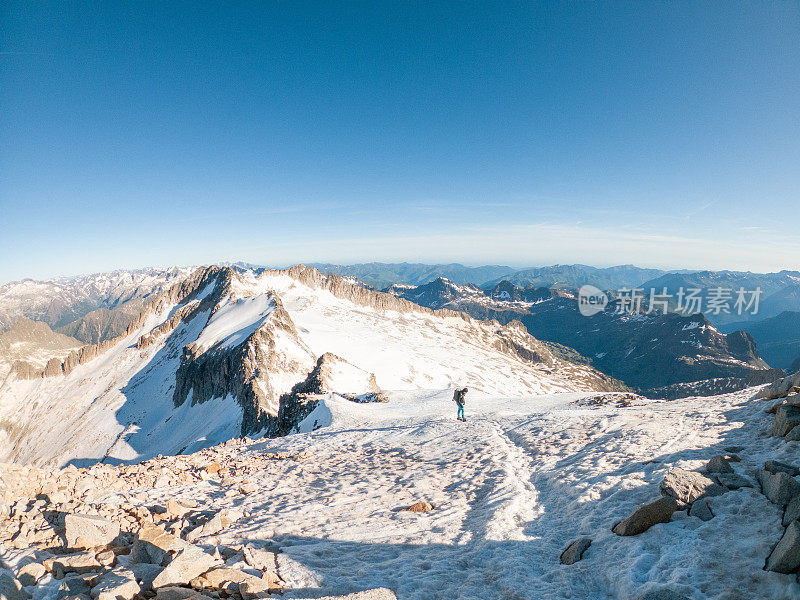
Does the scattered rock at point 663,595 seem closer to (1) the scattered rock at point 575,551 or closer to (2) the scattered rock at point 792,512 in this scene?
(1) the scattered rock at point 575,551

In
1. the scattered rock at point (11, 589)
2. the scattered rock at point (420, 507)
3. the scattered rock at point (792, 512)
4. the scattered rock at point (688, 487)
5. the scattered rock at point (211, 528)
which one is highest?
the scattered rock at point (792, 512)

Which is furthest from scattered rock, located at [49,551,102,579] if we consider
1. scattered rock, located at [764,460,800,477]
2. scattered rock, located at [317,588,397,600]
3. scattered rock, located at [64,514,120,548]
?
scattered rock, located at [764,460,800,477]

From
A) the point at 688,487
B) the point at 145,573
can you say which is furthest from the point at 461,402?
the point at 145,573

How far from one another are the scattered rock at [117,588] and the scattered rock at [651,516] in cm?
869

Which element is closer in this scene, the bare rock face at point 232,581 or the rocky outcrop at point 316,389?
the bare rock face at point 232,581

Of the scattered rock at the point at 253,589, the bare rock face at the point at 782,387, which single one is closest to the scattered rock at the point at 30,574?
the scattered rock at the point at 253,589

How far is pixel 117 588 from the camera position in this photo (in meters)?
5.19

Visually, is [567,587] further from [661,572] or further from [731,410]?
[731,410]

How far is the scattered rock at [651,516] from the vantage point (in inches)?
261

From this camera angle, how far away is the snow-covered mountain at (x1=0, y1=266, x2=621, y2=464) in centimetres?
5822

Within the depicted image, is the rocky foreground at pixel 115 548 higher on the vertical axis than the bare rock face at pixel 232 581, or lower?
lower

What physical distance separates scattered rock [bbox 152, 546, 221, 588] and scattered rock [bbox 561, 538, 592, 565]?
662cm

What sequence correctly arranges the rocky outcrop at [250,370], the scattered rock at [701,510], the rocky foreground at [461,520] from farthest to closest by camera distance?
the rocky outcrop at [250,370] → the scattered rock at [701,510] → the rocky foreground at [461,520]

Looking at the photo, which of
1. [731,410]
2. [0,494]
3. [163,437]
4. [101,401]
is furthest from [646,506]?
[101,401]
